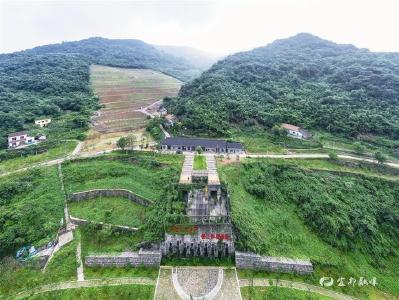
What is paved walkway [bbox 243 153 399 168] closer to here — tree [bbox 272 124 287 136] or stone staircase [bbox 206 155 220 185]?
stone staircase [bbox 206 155 220 185]

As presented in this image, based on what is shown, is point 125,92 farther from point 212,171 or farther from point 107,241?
point 107,241

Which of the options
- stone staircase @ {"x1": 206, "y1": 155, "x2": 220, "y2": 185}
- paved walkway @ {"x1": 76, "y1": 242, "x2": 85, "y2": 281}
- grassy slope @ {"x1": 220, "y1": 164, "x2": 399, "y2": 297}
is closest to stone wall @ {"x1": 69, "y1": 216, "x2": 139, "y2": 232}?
paved walkway @ {"x1": 76, "y1": 242, "x2": 85, "y2": 281}

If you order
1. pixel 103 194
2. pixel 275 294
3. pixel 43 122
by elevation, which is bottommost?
pixel 275 294

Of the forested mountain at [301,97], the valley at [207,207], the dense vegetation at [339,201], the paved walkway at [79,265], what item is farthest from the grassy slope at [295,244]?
the forested mountain at [301,97]

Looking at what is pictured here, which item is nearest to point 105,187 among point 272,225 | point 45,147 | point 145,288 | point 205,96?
point 145,288

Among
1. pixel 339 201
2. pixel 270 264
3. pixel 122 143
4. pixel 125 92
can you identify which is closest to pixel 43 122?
pixel 122 143
